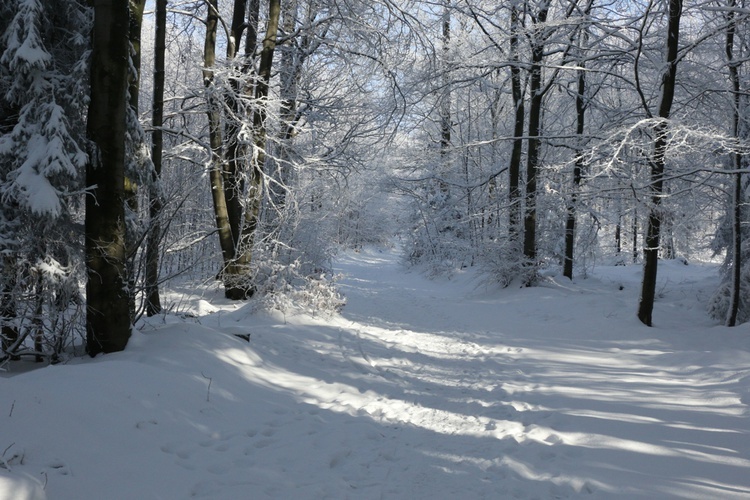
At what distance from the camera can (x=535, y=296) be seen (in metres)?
12.3

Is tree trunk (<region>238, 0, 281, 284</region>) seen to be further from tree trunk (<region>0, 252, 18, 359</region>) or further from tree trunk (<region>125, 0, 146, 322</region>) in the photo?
tree trunk (<region>0, 252, 18, 359</region>)

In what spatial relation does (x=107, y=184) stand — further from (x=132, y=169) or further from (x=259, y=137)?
(x=259, y=137)

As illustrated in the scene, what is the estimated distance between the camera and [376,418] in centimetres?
479

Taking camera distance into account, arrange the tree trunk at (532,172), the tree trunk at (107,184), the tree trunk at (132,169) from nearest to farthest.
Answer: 1. the tree trunk at (107,184)
2. the tree trunk at (132,169)
3. the tree trunk at (532,172)

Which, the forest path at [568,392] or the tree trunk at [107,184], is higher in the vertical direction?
the tree trunk at [107,184]

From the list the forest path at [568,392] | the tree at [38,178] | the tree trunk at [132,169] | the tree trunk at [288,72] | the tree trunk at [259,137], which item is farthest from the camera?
the tree trunk at [288,72]

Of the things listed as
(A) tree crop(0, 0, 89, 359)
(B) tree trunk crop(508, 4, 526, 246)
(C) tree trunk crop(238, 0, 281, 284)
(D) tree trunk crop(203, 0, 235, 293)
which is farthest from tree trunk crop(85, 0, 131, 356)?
(B) tree trunk crop(508, 4, 526, 246)

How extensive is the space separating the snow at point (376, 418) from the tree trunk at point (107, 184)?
414 mm

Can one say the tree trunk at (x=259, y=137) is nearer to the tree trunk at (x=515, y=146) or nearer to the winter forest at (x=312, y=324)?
the winter forest at (x=312, y=324)

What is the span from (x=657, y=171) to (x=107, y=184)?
9404 mm

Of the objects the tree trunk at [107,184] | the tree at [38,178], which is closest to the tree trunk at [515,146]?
the tree trunk at [107,184]

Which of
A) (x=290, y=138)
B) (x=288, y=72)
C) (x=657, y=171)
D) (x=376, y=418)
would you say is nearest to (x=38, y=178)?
(x=376, y=418)

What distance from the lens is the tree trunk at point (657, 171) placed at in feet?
27.8

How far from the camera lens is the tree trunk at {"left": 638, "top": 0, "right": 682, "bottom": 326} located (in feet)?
27.8
